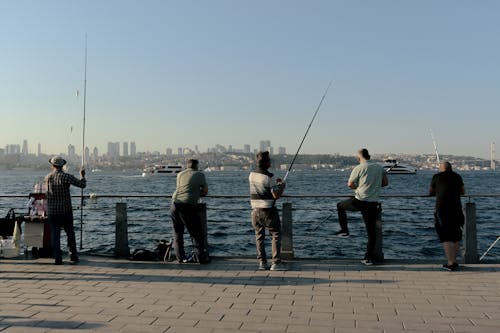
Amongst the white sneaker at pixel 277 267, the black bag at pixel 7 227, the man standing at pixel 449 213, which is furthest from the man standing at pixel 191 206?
the man standing at pixel 449 213

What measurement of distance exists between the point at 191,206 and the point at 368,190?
2832mm

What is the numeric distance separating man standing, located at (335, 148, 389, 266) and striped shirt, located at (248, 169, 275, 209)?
1.30 metres

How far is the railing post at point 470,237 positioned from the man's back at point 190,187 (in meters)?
4.31

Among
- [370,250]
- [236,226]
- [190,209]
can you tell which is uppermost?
[190,209]

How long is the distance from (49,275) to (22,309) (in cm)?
203

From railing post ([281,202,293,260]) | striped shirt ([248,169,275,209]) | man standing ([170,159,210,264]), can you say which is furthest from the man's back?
railing post ([281,202,293,260])

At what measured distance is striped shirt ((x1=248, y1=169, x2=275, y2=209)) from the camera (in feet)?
26.7

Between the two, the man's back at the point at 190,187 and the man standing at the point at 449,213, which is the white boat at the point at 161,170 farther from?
the man standing at the point at 449,213

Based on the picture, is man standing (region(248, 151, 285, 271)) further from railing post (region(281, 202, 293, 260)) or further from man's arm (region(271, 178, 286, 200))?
railing post (region(281, 202, 293, 260))

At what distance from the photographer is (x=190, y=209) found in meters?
8.84

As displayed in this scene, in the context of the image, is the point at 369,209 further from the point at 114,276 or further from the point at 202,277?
the point at 114,276

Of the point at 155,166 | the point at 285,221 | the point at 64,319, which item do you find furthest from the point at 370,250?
the point at 155,166

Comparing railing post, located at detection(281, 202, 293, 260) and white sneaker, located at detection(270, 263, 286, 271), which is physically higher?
railing post, located at detection(281, 202, 293, 260)

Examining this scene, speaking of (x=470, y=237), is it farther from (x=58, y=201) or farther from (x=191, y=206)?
(x=58, y=201)
